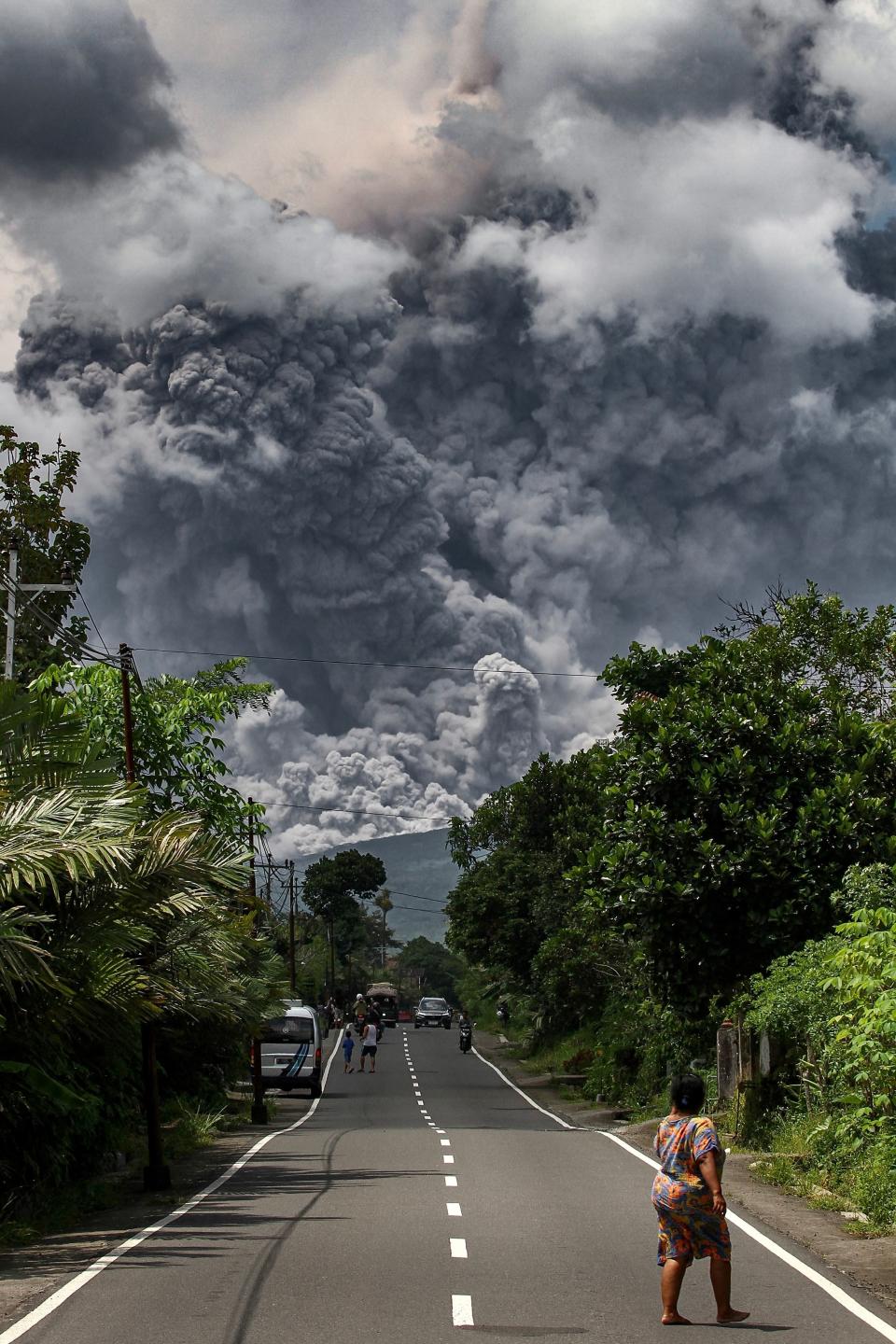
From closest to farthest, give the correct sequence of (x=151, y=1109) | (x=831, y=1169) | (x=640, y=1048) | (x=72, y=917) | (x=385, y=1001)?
(x=72, y=917) < (x=831, y=1169) < (x=151, y=1109) < (x=640, y=1048) < (x=385, y=1001)

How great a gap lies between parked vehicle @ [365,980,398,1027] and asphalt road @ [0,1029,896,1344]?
269ft

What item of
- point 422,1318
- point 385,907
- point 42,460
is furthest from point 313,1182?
point 385,907

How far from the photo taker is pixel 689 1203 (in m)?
8.50

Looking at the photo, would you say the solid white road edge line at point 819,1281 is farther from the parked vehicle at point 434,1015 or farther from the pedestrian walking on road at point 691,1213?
the parked vehicle at point 434,1015

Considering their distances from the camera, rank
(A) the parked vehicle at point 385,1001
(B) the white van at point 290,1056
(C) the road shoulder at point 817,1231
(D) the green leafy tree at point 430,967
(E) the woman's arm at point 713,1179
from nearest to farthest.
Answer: (E) the woman's arm at point 713,1179 → (C) the road shoulder at point 817,1231 → (B) the white van at point 290,1056 → (A) the parked vehicle at point 385,1001 → (D) the green leafy tree at point 430,967

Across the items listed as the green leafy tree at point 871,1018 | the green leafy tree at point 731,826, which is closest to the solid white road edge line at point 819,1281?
the green leafy tree at point 871,1018

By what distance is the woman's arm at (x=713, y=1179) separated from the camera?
846cm

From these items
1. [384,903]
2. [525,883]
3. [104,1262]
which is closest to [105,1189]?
[104,1262]

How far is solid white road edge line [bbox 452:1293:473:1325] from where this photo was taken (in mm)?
8578

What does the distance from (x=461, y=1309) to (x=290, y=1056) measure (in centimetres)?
3131

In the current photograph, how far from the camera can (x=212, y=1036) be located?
2495 centimetres

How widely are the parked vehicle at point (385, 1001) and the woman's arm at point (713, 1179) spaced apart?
298 feet

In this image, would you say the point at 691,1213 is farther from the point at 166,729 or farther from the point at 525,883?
the point at 525,883

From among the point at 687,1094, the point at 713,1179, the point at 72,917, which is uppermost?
the point at 72,917
